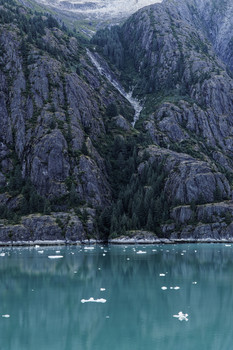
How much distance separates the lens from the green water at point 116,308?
26.5 meters

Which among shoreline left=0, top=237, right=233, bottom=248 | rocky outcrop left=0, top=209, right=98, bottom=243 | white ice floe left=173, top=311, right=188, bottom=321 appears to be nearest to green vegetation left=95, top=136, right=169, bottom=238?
shoreline left=0, top=237, right=233, bottom=248

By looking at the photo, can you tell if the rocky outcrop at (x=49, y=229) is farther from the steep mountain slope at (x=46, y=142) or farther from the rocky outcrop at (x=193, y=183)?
the rocky outcrop at (x=193, y=183)

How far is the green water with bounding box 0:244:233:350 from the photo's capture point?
26.5 m

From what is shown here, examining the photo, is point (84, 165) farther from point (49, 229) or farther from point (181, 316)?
point (181, 316)

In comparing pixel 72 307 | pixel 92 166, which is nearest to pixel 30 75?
pixel 92 166

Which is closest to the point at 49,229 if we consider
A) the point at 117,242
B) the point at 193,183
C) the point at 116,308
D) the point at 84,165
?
the point at 117,242

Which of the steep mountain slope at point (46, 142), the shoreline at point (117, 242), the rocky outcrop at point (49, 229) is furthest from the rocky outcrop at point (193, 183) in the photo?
the rocky outcrop at point (49, 229)

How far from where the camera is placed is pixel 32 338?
2723cm

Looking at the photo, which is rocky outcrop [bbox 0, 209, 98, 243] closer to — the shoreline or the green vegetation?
the shoreline

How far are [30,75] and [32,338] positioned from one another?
525 feet

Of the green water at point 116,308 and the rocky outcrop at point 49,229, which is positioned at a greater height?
the green water at point 116,308

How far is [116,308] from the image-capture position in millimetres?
35500

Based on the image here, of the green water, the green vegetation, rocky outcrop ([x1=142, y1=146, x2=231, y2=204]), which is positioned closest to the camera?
the green water

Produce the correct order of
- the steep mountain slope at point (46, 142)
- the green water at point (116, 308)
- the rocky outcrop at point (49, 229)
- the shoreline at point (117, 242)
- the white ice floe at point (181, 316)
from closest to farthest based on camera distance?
1. the green water at point (116, 308)
2. the white ice floe at point (181, 316)
3. the shoreline at point (117, 242)
4. the rocky outcrop at point (49, 229)
5. the steep mountain slope at point (46, 142)
